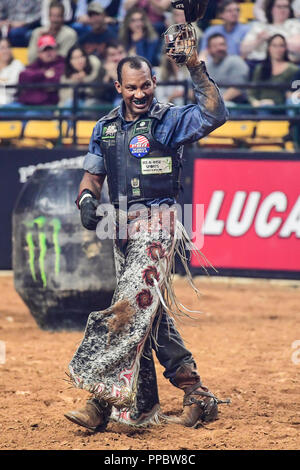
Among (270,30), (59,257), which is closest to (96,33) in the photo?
(270,30)

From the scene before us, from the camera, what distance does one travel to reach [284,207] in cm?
962

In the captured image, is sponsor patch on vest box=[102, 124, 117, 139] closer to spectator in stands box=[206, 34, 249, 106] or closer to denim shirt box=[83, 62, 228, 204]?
denim shirt box=[83, 62, 228, 204]

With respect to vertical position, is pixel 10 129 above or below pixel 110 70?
below

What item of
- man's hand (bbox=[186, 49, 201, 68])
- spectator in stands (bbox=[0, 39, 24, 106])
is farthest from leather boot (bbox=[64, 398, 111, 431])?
spectator in stands (bbox=[0, 39, 24, 106])

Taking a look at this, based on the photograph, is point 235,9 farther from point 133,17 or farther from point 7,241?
point 7,241

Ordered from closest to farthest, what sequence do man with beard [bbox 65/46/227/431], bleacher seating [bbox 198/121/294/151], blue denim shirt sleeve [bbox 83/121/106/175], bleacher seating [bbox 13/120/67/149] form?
man with beard [bbox 65/46/227/431], blue denim shirt sleeve [bbox 83/121/106/175], bleacher seating [bbox 198/121/294/151], bleacher seating [bbox 13/120/67/149]

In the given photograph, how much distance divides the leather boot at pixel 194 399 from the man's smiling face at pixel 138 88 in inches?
62.1

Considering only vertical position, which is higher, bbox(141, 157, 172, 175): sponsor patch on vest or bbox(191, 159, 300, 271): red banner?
bbox(141, 157, 172, 175): sponsor patch on vest

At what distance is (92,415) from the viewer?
4.16 metres

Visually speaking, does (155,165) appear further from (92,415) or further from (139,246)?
(92,415)

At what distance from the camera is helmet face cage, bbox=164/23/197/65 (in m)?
3.73

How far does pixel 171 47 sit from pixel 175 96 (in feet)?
22.4

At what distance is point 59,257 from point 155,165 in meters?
3.02

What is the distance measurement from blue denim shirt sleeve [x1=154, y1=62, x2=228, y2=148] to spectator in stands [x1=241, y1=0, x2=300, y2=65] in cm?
715
